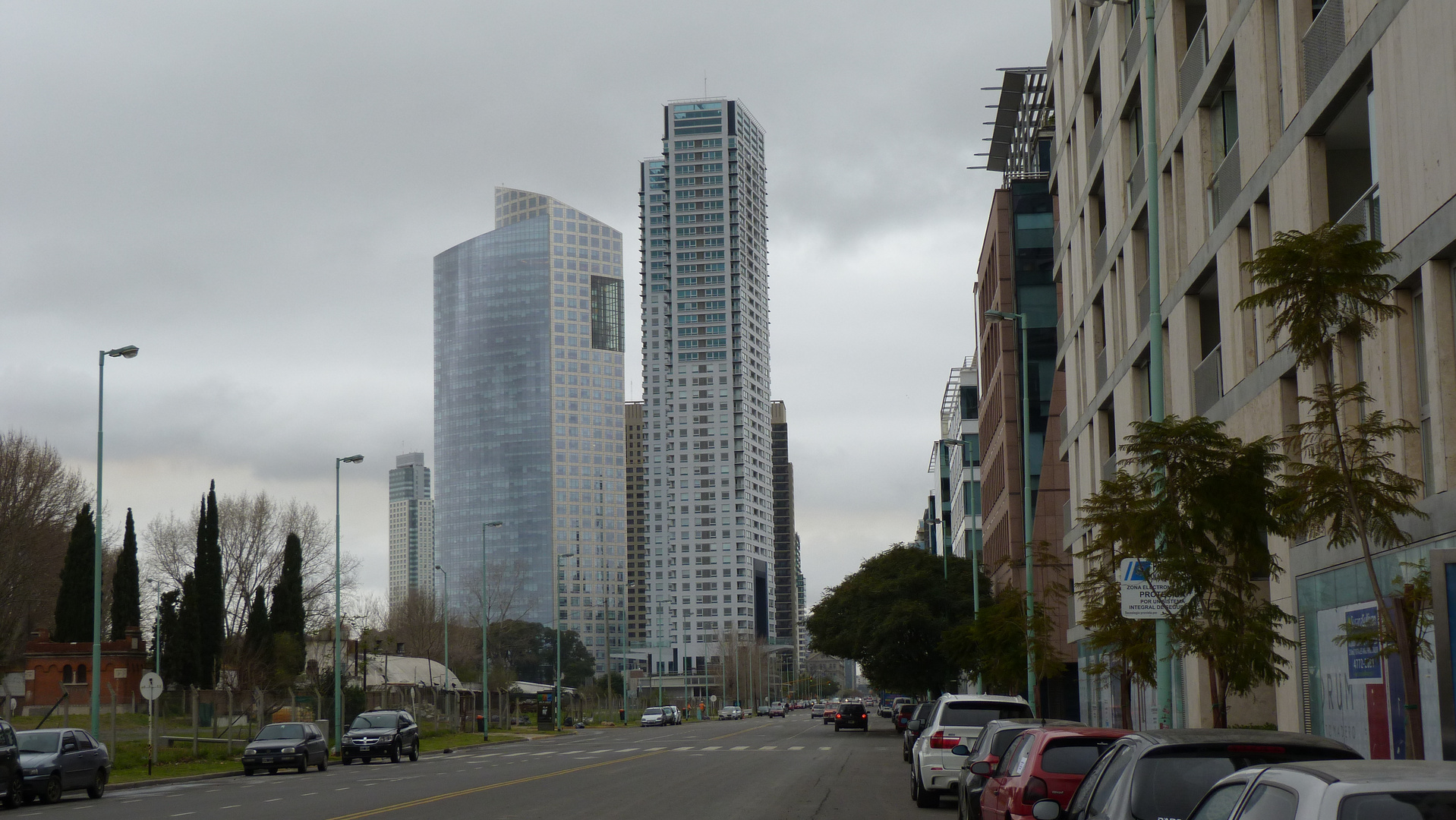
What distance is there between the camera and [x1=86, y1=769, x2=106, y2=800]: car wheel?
2911 cm

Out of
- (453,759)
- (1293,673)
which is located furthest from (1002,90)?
(1293,673)

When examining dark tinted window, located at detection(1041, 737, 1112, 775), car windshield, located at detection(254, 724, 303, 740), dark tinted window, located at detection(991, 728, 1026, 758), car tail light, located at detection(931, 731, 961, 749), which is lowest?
car windshield, located at detection(254, 724, 303, 740)

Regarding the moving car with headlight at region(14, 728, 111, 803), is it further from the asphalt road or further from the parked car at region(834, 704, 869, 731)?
the parked car at region(834, 704, 869, 731)

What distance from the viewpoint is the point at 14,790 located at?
25.8 metres

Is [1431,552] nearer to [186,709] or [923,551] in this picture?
[186,709]

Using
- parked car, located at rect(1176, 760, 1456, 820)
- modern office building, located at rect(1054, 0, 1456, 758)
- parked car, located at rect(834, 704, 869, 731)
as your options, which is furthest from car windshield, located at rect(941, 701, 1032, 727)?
parked car, located at rect(834, 704, 869, 731)

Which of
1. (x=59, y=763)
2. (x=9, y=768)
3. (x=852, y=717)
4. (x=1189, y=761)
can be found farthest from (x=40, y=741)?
(x=852, y=717)

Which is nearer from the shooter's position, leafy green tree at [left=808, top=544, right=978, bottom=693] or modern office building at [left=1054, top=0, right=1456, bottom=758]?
modern office building at [left=1054, top=0, right=1456, bottom=758]

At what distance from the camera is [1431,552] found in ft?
38.0

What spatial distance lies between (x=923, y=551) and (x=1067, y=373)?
31.5 m

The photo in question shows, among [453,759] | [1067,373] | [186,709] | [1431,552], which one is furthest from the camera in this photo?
[186,709]

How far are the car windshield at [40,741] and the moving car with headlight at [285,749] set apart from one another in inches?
414

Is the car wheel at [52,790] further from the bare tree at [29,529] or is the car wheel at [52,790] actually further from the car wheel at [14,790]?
the bare tree at [29,529]

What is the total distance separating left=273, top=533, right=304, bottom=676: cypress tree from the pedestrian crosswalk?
1081 inches
